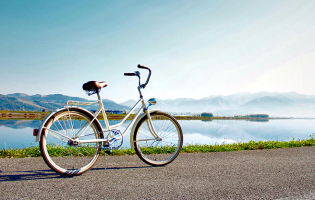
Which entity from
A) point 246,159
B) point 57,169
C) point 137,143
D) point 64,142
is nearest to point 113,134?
point 137,143

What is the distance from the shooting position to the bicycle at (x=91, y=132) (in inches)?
128

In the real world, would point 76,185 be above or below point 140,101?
below

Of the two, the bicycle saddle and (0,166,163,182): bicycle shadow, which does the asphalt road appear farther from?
the bicycle saddle

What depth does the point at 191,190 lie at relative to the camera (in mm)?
2674

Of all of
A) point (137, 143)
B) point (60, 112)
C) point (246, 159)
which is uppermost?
point (60, 112)

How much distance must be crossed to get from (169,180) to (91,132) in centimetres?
170

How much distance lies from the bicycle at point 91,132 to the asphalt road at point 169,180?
35 centimetres

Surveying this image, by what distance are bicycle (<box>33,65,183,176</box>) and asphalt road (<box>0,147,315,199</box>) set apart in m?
0.35

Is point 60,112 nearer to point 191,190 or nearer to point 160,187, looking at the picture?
point 160,187

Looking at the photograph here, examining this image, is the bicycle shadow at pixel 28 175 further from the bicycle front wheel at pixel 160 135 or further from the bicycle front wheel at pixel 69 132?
the bicycle front wheel at pixel 160 135

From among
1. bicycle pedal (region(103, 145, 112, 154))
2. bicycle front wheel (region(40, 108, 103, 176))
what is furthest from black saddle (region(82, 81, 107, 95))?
bicycle pedal (region(103, 145, 112, 154))

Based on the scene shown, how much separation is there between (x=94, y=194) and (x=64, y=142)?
1.27 meters

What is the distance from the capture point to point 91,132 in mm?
3611

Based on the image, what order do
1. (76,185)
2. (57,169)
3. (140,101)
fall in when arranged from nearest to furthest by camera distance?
1. (76,185)
2. (57,169)
3. (140,101)
